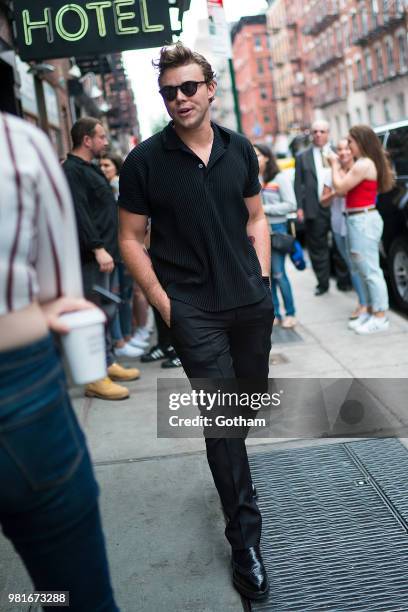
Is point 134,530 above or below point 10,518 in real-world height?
below

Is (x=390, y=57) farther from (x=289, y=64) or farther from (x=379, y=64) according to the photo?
(x=289, y=64)

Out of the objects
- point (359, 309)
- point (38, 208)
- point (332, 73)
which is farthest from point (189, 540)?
point (332, 73)

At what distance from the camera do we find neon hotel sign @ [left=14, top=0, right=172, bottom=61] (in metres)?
5.62

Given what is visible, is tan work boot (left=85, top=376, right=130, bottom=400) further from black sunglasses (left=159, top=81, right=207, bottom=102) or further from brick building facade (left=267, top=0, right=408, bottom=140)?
brick building facade (left=267, top=0, right=408, bottom=140)

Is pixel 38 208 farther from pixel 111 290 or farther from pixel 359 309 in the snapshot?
pixel 359 309

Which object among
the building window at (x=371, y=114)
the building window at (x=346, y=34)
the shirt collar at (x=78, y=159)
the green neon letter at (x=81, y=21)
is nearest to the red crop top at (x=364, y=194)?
the shirt collar at (x=78, y=159)

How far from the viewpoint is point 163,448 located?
4641mm

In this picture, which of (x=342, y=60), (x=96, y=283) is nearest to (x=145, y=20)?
(x=96, y=283)

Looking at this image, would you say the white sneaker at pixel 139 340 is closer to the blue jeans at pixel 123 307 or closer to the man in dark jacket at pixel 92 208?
the blue jeans at pixel 123 307

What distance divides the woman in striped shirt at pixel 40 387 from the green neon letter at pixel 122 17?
442cm

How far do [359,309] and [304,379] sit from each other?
7.06ft

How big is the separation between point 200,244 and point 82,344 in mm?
1510

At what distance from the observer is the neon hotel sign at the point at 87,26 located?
5.62m

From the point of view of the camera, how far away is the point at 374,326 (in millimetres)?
7277
